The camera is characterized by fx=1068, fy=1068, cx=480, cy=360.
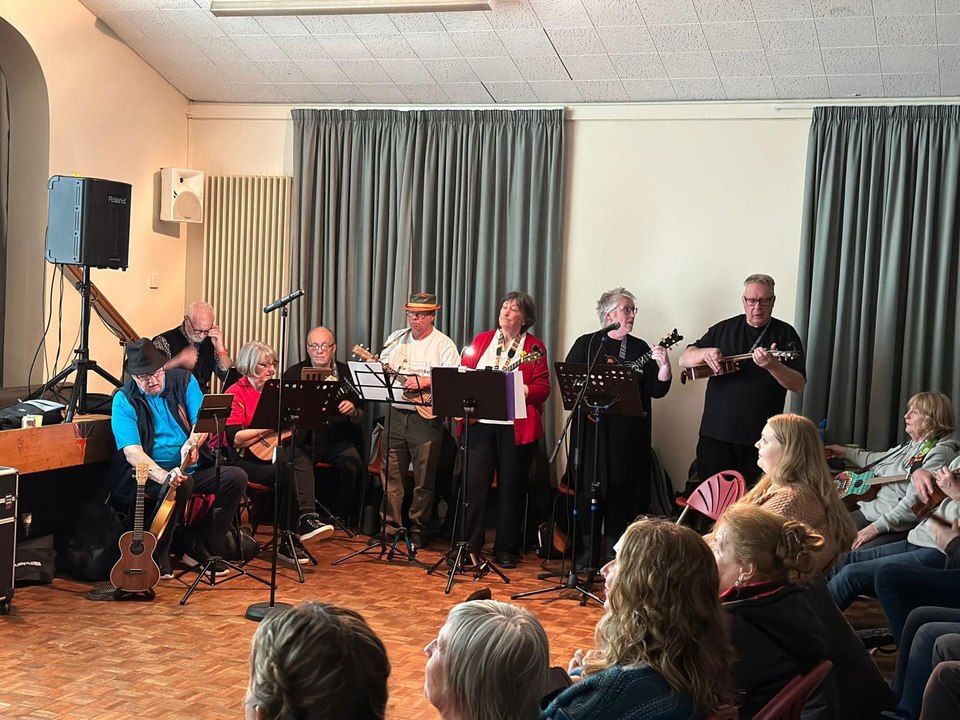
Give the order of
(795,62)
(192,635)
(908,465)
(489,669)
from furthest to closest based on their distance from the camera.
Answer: (795,62)
(908,465)
(192,635)
(489,669)

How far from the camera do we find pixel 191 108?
24.0 feet

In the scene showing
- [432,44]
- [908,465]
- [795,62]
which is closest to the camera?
[908,465]

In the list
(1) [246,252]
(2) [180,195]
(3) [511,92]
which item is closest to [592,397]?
(3) [511,92]

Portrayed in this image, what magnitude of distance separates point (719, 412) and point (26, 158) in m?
4.16

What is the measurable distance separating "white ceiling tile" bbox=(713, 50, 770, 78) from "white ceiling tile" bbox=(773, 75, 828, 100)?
0.15 meters

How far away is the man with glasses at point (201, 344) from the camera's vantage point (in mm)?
6610

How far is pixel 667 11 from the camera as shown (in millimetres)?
5414

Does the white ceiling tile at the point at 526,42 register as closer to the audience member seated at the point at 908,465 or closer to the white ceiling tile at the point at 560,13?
the white ceiling tile at the point at 560,13

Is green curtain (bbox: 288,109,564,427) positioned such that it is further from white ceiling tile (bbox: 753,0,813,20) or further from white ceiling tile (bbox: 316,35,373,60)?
white ceiling tile (bbox: 753,0,813,20)

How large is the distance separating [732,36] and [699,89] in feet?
2.23

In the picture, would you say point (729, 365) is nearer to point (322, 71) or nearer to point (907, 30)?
point (907, 30)

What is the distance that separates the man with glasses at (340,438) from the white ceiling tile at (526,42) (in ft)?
6.72

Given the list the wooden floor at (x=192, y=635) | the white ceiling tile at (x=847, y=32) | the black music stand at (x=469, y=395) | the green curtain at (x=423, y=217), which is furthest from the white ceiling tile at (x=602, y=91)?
the wooden floor at (x=192, y=635)

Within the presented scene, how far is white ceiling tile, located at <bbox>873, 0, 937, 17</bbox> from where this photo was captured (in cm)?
502
